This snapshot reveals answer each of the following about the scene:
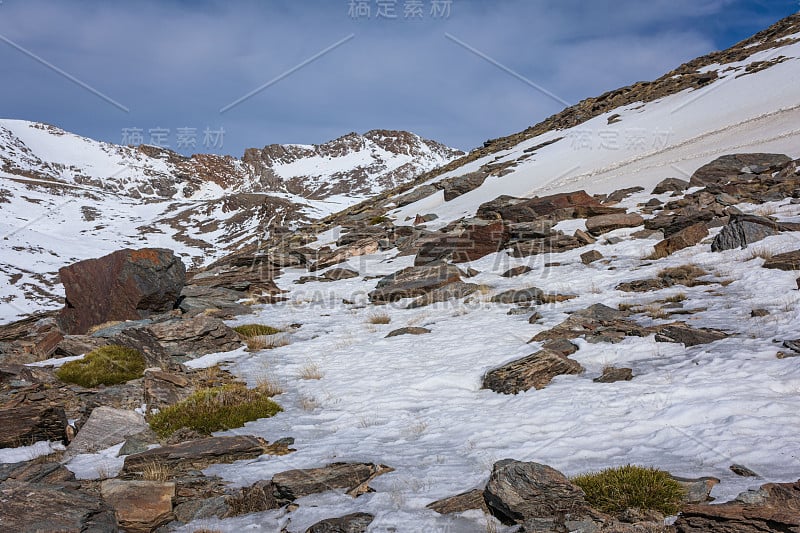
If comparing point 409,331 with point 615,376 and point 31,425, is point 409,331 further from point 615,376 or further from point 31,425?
point 31,425

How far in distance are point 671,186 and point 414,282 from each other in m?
15.4

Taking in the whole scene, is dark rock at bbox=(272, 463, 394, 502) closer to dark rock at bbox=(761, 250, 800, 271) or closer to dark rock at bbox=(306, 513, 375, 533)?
dark rock at bbox=(306, 513, 375, 533)

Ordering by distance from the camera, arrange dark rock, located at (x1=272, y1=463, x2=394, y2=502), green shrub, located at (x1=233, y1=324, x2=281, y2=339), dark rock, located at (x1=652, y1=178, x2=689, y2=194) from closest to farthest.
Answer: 1. dark rock, located at (x1=272, y1=463, x2=394, y2=502)
2. green shrub, located at (x1=233, y1=324, x2=281, y2=339)
3. dark rock, located at (x1=652, y1=178, x2=689, y2=194)

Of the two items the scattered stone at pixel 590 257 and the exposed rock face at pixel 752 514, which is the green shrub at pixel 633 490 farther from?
the scattered stone at pixel 590 257

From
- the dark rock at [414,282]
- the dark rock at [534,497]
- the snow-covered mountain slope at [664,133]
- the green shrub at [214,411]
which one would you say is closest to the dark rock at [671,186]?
the snow-covered mountain slope at [664,133]

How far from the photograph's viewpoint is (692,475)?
473cm

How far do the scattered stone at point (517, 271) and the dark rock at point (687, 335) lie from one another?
28.7ft

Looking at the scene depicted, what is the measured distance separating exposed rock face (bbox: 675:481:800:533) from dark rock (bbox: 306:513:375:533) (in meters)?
2.80

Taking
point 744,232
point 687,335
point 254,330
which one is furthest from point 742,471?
point 254,330

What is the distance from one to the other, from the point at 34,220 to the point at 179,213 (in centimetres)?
4390

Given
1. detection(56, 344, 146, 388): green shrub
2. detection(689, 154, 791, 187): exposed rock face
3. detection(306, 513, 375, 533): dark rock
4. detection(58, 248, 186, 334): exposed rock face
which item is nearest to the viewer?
detection(306, 513, 375, 533): dark rock

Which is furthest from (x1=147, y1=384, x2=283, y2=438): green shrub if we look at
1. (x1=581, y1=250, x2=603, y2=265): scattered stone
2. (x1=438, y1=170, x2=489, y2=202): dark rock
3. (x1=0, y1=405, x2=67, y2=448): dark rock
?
(x1=438, y1=170, x2=489, y2=202): dark rock

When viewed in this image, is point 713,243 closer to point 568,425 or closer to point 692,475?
point 568,425

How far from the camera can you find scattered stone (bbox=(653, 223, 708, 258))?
50.4 feet
